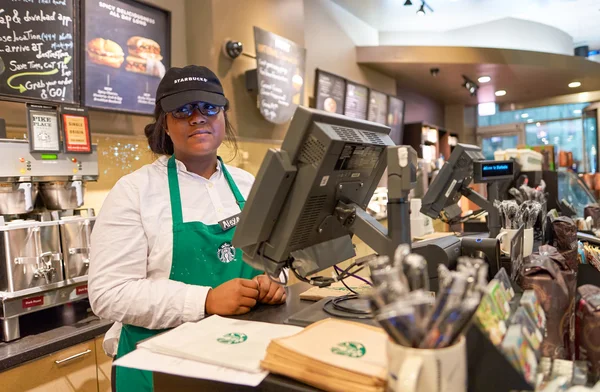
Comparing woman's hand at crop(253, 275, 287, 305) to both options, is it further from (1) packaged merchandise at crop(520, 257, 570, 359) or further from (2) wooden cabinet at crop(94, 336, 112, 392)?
(2) wooden cabinet at crop(94, 336, 112, 392)

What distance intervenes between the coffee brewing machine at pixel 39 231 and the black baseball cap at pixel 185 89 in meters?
0.81

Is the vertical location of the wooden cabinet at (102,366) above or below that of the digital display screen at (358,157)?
below

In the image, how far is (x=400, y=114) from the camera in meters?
7.20

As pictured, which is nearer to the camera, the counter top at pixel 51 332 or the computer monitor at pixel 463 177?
the counter top at pixel 51 332

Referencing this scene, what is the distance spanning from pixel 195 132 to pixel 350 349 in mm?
1007

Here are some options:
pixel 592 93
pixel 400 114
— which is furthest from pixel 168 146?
pixel 592 93

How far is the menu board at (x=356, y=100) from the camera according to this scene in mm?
5742

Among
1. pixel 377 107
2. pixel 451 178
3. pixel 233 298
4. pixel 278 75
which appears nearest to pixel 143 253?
pixel 233 298

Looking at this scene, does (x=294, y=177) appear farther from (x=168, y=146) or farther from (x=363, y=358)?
(x=168, y=146)

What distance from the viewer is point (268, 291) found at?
136cm

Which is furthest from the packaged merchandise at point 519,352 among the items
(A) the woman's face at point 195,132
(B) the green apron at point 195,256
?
(A) the woman's face at point 195,132

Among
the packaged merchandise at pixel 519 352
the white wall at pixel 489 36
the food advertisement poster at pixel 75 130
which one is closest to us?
the packaged merchandise at pixel 519 352

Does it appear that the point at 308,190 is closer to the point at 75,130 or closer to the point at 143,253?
the point at 143,253

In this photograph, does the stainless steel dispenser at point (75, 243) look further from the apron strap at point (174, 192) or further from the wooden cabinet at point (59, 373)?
the apron strap at point (174, 192)
